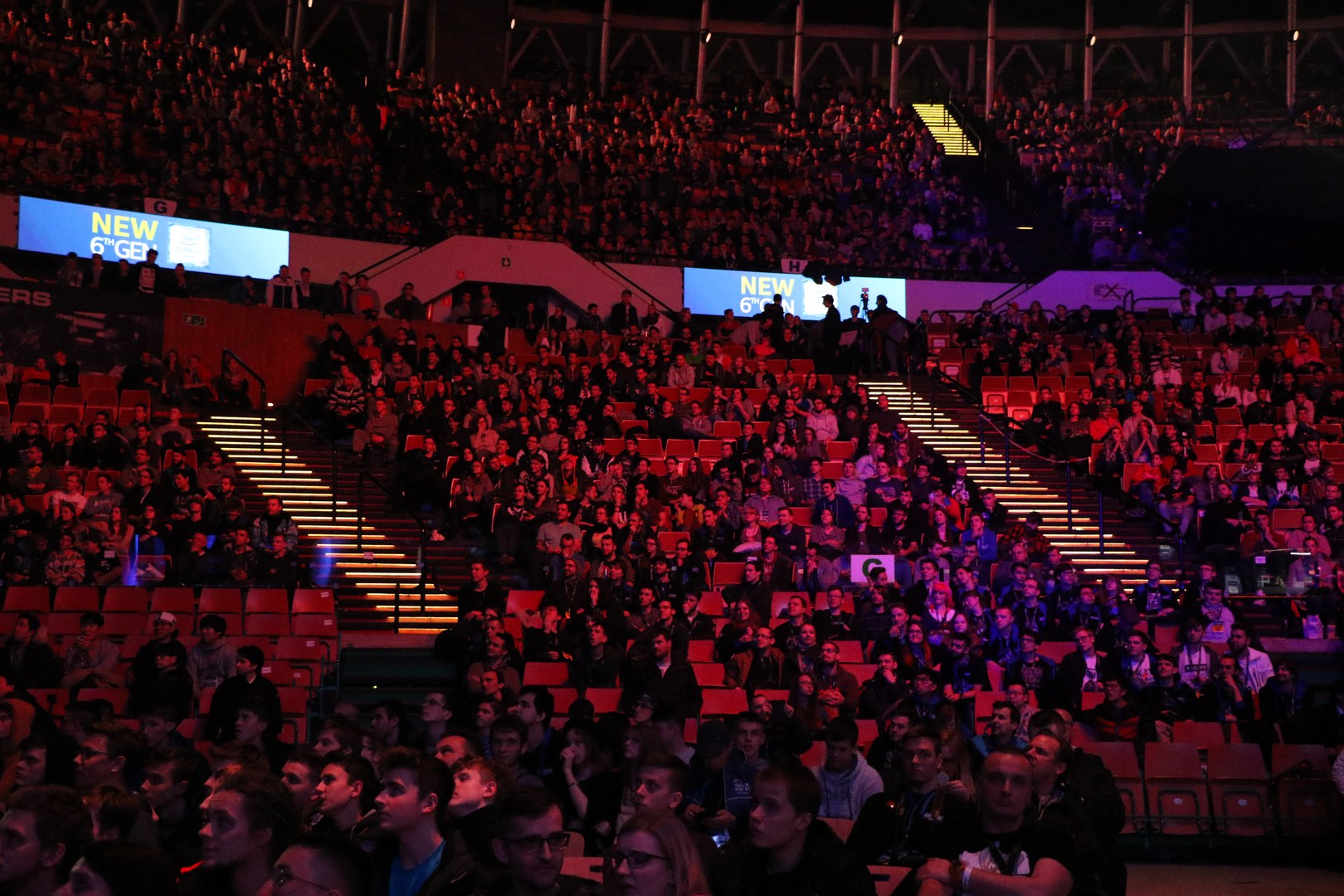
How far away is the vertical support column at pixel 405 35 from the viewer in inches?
1232

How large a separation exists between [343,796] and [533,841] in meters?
1.38

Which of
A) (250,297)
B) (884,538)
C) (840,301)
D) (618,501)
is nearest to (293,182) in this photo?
(250,297)

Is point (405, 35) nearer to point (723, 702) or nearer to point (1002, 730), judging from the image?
point (723, 702)

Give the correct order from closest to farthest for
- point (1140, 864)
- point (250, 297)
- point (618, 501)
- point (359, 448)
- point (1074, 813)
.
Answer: point (1074, 813), point (1140, 864), point (618, 501), point (359, 448), point (250, 297)

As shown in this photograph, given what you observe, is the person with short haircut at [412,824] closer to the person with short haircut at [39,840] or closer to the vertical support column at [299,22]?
the person with short haircut at [39,840]

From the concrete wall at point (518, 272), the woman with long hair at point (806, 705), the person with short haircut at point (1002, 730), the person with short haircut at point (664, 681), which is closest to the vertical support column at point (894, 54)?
the concrete wall at point (518, 272)

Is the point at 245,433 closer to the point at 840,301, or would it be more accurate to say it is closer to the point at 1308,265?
the point at 840,301

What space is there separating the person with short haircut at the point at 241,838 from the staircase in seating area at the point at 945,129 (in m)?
27.9

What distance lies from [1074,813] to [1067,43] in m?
32.8

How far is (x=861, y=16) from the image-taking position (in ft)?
114

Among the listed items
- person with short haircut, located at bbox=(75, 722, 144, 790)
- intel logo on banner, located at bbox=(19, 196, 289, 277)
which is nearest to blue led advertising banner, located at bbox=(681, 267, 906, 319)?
intel logo on banner, located at bbox=(19, 196, 289, 277)

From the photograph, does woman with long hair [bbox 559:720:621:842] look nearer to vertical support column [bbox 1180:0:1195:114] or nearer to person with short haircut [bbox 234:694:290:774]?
person with short haircut [bbox 234:694:290:774]

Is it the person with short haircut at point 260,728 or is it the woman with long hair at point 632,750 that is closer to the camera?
the woman with long hair at point 632,750

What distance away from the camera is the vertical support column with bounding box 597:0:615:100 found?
32281mm
